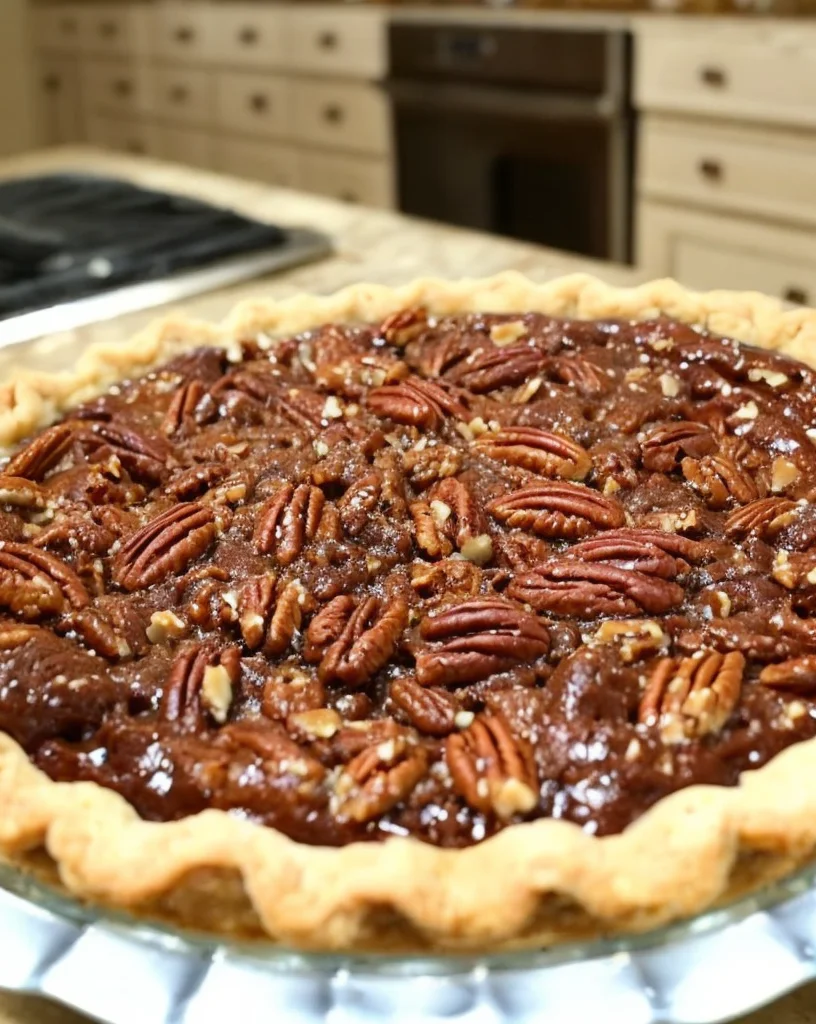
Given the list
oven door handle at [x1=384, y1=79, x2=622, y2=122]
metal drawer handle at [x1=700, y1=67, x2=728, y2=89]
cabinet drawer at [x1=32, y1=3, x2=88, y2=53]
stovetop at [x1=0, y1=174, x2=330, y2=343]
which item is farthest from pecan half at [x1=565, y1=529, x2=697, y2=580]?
cabinet drawer at [x1=32, y1=3, x2=88, y2=53]

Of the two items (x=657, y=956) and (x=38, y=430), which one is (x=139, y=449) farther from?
(x=657, y=956)

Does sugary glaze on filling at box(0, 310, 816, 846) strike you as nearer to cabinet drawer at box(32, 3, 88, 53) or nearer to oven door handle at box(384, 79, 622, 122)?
oven door handle at box(384, 79, 622, 122)

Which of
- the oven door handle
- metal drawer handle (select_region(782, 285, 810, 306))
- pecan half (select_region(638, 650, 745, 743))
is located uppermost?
the oven door handle

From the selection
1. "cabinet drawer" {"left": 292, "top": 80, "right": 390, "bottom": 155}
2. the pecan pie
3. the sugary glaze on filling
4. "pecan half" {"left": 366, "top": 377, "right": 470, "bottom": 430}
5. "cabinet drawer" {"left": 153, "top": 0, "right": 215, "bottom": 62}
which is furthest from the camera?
"cabinet drawer" {"left": 153, "top": 0, "right": 215, "bottom": 62}

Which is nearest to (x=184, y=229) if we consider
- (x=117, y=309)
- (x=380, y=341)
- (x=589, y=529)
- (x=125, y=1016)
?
(x=117, y=309)

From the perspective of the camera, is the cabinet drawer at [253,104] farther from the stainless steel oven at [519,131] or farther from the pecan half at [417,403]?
the pecan half at [417,403]

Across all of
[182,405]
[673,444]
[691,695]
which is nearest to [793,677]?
[691,695]

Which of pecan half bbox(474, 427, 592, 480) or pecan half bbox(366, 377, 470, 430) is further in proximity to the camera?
pecan half bbox(366, 377, 470, 430)
